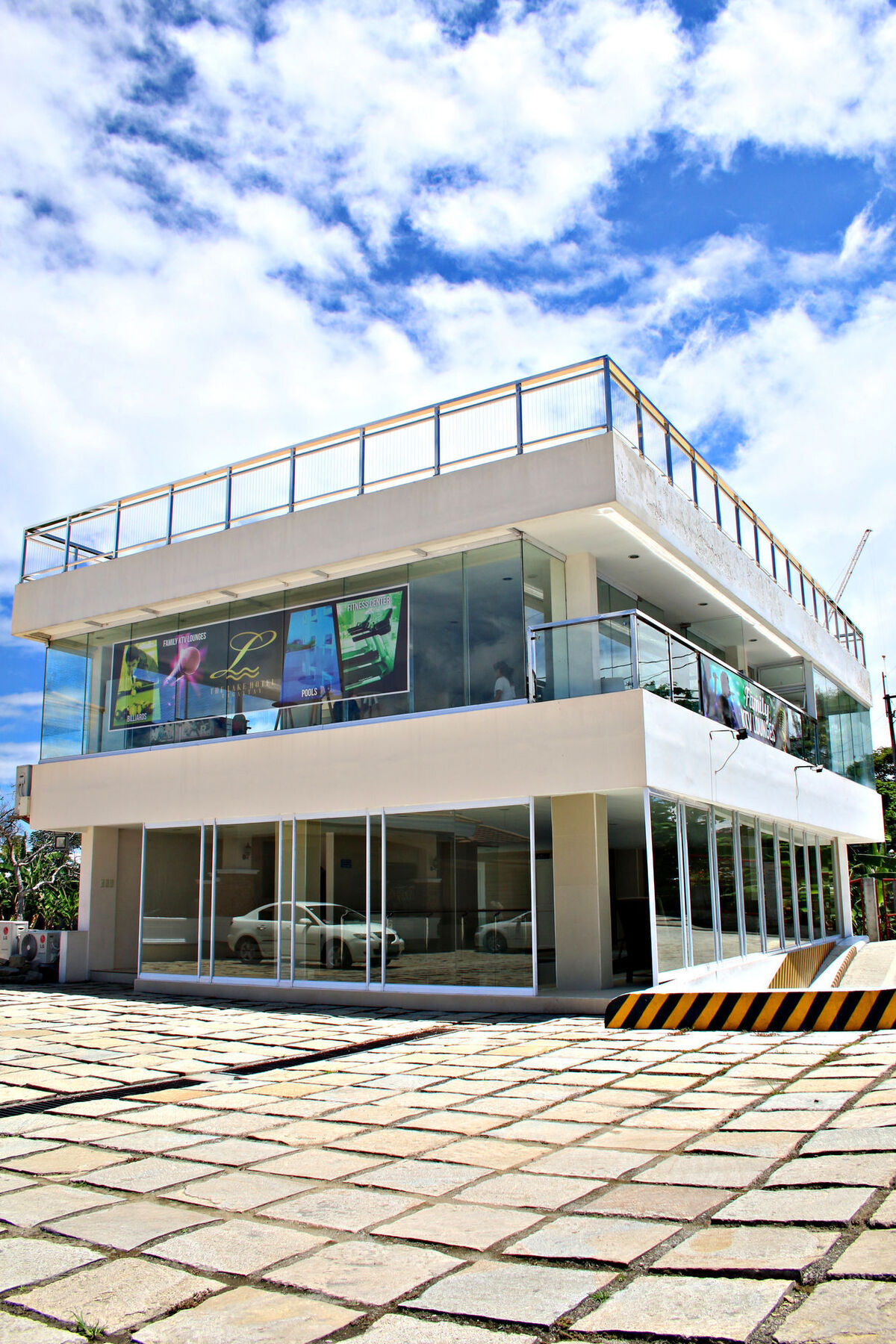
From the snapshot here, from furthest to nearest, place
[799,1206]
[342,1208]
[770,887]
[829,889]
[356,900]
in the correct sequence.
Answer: [829,889], [770,887], [356,900], [342,1208], [799,1206]

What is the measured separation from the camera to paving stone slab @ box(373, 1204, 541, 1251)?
4035 millimetres

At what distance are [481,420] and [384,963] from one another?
293 inches

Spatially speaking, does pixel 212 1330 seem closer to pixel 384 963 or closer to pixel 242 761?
pixel 384 963

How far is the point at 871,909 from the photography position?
95.9ft

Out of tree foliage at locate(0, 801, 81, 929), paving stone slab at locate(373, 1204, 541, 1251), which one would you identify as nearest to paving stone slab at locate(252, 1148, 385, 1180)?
paving stone slab at locate(373, 1204, 541, 1251)

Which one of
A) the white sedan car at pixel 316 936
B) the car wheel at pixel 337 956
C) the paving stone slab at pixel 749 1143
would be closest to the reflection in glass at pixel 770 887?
the white sedan car at pixel 316 936

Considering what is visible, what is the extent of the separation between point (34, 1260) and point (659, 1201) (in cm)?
254

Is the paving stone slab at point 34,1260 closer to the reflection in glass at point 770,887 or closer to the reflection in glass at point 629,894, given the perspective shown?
the reflection in glass at point 629,894

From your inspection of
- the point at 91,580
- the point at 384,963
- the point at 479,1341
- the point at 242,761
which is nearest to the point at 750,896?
the point at 384,963

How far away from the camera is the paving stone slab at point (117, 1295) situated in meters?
3.41

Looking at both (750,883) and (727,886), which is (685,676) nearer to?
(727,886)

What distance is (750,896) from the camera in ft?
52.8

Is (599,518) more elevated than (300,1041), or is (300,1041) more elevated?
(599,518)

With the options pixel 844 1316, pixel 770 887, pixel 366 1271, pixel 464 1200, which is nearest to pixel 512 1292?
pixel 366 1271
